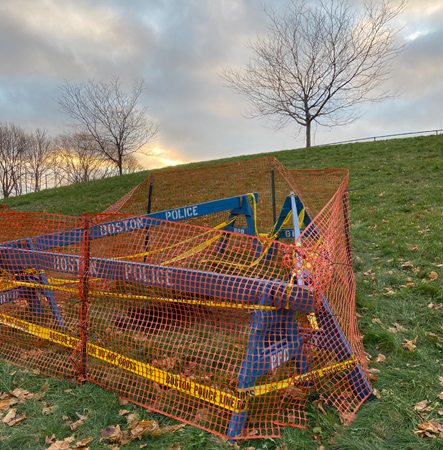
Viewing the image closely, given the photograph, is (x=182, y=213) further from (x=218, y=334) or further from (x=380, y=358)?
(x=380, y=358)

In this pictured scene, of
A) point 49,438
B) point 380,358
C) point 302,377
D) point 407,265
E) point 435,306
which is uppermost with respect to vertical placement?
point 407,265

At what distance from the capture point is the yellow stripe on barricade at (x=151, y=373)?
2.85 m

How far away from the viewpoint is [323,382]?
322 cm

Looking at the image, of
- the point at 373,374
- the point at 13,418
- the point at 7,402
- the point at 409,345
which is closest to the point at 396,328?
the point at 409,345

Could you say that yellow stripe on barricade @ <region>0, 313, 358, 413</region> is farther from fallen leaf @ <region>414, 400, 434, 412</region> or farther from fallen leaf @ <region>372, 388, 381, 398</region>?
fallen leaf @ <region>414, 400, 434, 412</region>

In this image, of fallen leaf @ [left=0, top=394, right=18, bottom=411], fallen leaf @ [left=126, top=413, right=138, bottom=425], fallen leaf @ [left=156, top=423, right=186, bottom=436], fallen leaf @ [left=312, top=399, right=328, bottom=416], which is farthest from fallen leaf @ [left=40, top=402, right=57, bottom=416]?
fallen leaf @ [left=312, top=399, right=328, bottom=416]

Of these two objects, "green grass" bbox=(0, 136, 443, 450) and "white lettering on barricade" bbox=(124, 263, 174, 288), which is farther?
"white lettering on barricade" bbox=(124, 263, 174, 288)

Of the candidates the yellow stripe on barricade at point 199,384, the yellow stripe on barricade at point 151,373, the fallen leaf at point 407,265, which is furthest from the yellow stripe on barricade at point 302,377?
the fallen leaf at point 407,265

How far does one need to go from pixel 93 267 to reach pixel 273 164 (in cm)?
419

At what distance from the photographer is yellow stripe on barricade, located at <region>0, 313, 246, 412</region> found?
2.85 meters

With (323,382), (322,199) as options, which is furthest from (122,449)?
(322,199)

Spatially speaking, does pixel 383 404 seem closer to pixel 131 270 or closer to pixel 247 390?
pixel 247 390

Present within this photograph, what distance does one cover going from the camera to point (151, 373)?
3.25 metres

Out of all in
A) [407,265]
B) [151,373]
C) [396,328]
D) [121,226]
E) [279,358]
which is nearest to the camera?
[279,358]
